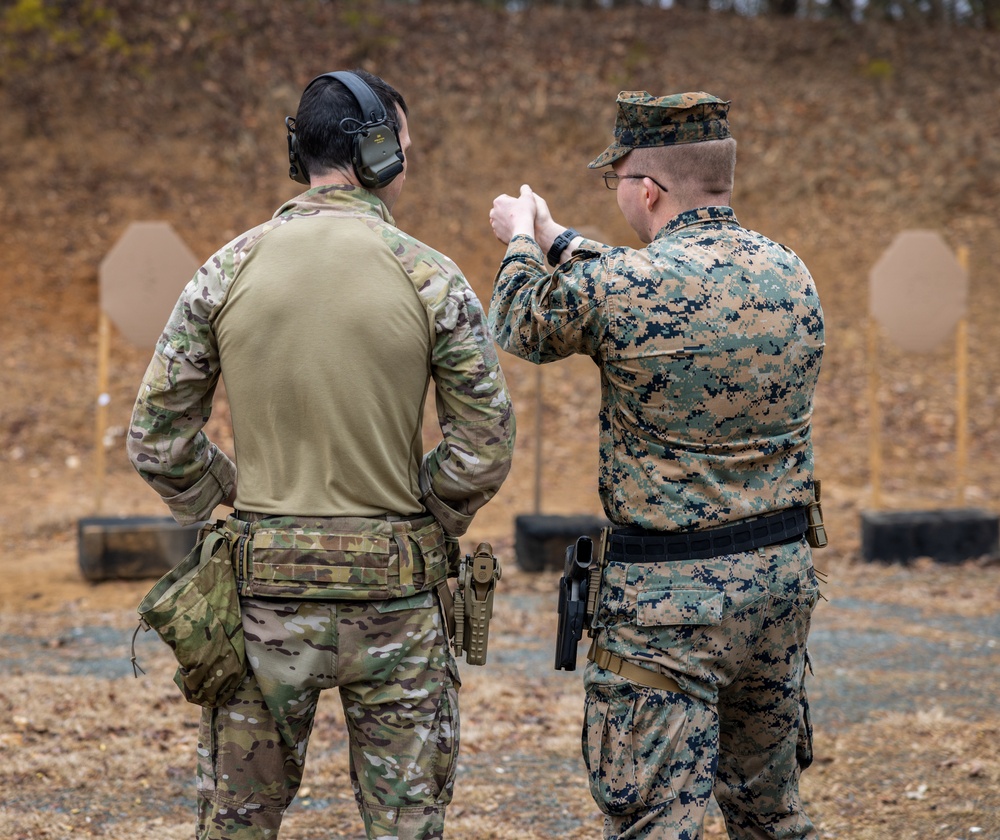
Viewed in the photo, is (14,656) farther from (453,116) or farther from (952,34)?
(952,34)

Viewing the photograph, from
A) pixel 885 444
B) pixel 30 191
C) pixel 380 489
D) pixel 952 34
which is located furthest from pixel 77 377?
pixel 952 34

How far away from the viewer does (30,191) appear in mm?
12547

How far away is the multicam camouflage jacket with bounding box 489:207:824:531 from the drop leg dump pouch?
81cm

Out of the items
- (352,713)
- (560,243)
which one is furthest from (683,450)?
(352,713)

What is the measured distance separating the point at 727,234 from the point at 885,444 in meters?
9.44

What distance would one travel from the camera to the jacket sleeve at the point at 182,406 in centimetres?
230

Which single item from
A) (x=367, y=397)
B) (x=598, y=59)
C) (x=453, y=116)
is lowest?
(x=367, y=397)

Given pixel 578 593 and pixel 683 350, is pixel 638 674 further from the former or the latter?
pixel 683 350

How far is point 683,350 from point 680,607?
57cm

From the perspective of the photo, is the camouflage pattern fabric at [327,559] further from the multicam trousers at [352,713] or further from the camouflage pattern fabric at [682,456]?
the camouflage pattern fabric at [682,456]

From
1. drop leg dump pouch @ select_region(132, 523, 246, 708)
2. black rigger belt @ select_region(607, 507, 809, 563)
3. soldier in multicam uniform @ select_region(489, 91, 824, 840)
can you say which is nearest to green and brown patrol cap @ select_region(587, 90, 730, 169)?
soldier in multicam uniform @ select_region(489, 91, 824, 840)

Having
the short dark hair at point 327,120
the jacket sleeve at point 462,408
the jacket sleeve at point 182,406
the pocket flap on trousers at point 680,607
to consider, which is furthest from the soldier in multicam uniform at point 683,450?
the jacket sleeve at point 182,406

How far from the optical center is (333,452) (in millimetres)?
2281

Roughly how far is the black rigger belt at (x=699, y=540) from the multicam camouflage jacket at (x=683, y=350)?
0.03 m
